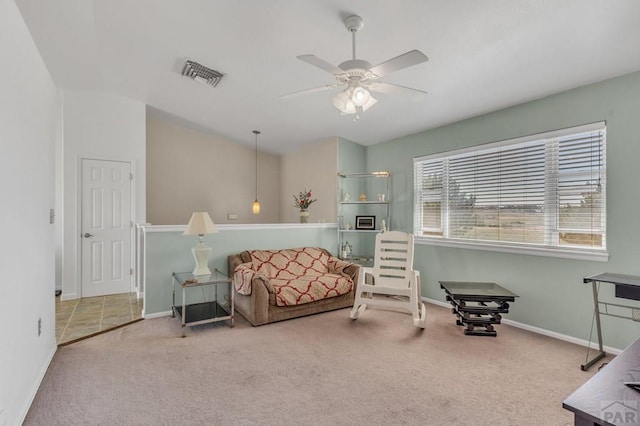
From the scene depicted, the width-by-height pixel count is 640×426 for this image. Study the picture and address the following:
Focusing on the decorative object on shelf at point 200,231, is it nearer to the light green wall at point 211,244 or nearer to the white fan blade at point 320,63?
the light green wall at point 211,244

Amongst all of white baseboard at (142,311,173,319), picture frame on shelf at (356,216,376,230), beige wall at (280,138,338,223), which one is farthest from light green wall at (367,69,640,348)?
→ white baseboard at (142,311,173,319)

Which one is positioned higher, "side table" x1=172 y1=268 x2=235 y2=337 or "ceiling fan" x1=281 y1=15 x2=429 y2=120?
"ceiling fan" x1=281 y1=15 x2=429 y2=120

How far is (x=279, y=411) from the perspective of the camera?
209 centimetres

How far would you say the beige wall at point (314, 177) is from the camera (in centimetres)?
549

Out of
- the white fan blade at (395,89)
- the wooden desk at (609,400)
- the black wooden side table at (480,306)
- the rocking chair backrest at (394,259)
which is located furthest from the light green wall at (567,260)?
the wooden desk at (609,400)

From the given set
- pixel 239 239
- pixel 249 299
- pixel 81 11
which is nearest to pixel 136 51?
pixel 81 11

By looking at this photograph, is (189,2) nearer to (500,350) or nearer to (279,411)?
(279,411)

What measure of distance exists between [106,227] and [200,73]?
279cm

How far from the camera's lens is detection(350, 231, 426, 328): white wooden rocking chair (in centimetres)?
360

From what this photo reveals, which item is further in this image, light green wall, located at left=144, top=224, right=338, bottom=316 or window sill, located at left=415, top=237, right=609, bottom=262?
light green wall, located at left=144, top=224, right=338, bottom=316

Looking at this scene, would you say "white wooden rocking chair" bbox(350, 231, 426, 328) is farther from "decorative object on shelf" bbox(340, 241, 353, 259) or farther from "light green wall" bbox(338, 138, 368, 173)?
"light green wall" bbox(338, 138, 368, 173)

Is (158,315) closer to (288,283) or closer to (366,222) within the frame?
(288,283)

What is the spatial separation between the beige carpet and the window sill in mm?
842

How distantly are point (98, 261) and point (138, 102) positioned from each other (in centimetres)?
Answer: 245
